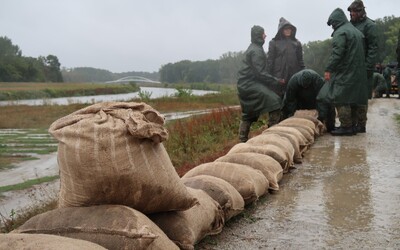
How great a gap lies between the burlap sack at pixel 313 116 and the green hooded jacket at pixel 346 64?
40 centimetres

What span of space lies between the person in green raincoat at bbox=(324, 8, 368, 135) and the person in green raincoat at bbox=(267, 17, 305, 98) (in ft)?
3.22

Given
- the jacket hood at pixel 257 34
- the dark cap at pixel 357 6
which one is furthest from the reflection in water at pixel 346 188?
the dark cap at pixel 357 6

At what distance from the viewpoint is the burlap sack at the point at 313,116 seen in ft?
25.8

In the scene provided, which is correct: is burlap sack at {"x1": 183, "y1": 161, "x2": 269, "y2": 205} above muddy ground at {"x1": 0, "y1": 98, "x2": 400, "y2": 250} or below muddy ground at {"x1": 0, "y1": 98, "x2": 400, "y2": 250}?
above

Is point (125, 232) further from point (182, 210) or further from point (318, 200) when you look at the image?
point (318, 200)

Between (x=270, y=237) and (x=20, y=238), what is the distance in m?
1.79

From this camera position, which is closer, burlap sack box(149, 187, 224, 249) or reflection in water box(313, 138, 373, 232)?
burlap sack box(149, 187, 224, 249)

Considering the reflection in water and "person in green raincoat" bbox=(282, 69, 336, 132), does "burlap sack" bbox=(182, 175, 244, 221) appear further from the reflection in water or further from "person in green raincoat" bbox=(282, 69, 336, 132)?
"person in green raincoat" bbox=(282, 69, 336, 132)

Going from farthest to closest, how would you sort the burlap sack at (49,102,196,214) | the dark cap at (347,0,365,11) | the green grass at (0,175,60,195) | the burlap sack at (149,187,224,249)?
the green grass at (0,175,60,195)
the dark cap at (347,0,365,11)
the burlap sack at (149,187,224,249)
the burlap sack at (49,102,196,214)

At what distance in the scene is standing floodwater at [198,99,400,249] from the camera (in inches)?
132

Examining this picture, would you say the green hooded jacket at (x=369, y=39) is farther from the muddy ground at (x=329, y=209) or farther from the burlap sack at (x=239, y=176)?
the burlap sack at (x=239, y=176)

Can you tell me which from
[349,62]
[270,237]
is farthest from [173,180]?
[349,62]

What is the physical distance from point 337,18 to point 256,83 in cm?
155

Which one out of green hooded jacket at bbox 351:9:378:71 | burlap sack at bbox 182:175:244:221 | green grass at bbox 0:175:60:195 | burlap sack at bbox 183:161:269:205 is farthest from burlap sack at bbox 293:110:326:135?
green grass at bbox 0:175:60:195
